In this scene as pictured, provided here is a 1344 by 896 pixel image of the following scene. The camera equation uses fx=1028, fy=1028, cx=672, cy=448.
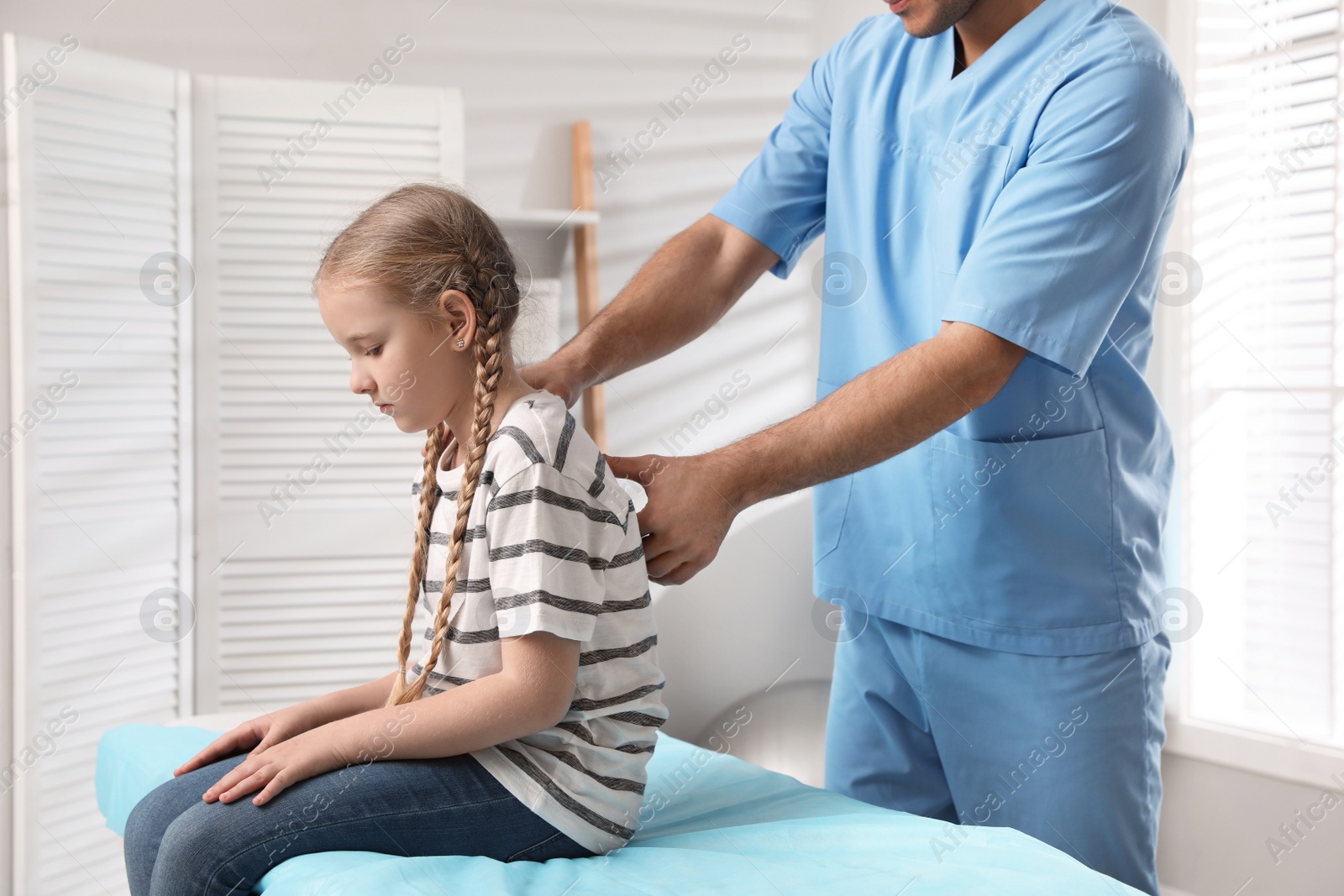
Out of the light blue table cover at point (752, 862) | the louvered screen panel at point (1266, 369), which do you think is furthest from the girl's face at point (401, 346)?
the louvered screen panel at point (1266, 369)

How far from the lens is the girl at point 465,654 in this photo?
771 millimetres

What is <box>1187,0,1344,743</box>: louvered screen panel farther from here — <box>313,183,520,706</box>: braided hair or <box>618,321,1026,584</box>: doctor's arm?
<box>313,183,520,706</box>: braided hair

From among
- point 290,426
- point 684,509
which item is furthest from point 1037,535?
point 290,426

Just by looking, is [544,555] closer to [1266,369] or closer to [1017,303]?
[1017,303]

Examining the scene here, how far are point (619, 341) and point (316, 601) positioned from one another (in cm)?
106

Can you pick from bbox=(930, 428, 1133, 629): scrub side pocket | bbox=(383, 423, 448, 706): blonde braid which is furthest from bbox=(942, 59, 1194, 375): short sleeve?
bbox=(383, 423, 448, 706): blonde braid

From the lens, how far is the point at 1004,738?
101 cm

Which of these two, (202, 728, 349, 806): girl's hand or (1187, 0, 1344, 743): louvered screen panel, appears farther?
(1187, 0, 1344, 743): louvered screen panel

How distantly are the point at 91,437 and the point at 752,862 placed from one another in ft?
4.78

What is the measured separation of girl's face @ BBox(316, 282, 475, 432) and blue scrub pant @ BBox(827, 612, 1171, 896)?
54 centimetres

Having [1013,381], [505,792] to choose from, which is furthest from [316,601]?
[1013,381]

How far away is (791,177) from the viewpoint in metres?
1.26

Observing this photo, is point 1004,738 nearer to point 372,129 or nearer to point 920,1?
point 920,1

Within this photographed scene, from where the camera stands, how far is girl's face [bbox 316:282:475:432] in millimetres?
836
